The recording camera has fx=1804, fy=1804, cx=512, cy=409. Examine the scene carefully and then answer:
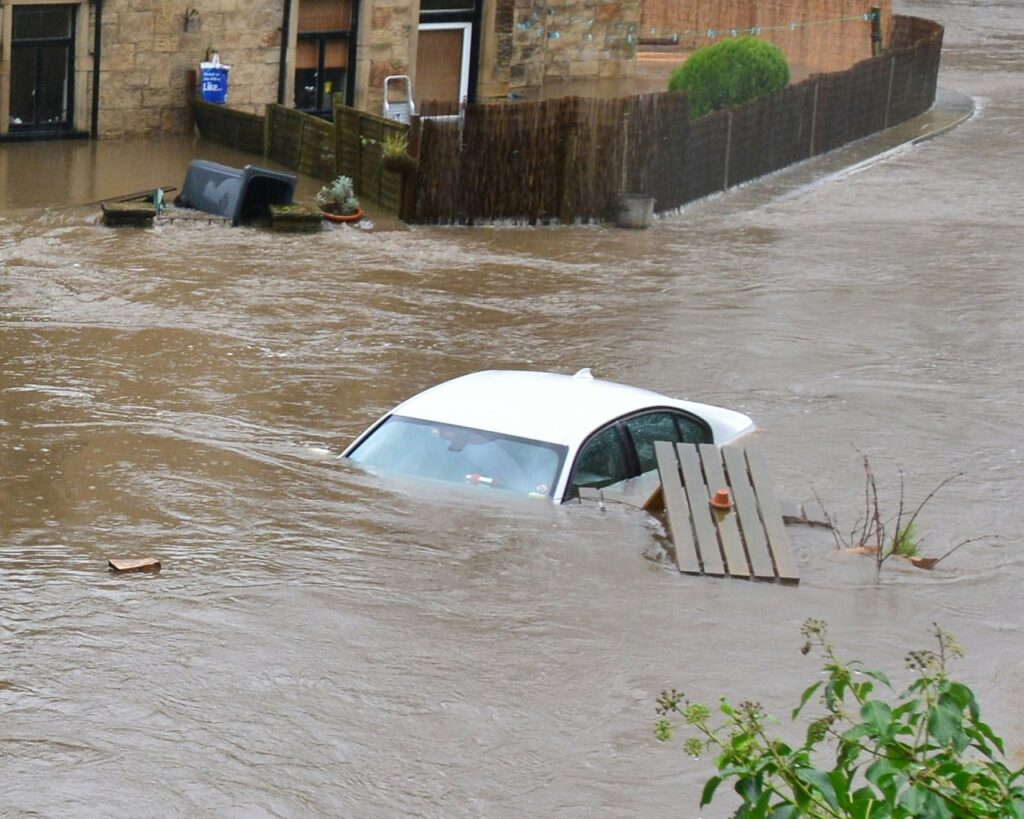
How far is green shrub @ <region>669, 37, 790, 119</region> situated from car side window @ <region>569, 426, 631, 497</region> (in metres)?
18.7

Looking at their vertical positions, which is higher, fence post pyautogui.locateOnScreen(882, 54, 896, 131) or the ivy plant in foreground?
fence post pyautogui.locateOnScreen(882, 54, 896, 131)

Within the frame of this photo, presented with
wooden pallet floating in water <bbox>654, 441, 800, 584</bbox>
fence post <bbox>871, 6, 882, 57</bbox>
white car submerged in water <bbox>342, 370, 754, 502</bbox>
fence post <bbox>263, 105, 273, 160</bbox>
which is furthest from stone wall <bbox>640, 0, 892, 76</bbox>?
wooden pallet floating in water <bbox>654, 441, 800, 584</bbox>

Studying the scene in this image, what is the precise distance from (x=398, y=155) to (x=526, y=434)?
12.2 m

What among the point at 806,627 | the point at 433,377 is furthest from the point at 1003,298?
the point at 806,627

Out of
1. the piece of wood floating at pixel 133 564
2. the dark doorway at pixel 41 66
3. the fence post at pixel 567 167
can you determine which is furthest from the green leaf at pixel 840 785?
the dark doorway at pixel 41 66

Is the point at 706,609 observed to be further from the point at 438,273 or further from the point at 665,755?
the point at 438,273

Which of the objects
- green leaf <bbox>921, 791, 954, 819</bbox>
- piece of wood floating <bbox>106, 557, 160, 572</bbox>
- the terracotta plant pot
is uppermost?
the terracotta plant pot

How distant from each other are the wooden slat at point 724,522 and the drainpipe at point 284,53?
1800 cm

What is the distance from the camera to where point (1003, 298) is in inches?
794

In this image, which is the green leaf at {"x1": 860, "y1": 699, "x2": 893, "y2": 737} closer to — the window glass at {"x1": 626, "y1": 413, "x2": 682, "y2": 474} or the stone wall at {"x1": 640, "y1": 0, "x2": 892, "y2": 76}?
the window glass at {"x1": 626, "y1": 413, "x2": 682, "y2": 474}

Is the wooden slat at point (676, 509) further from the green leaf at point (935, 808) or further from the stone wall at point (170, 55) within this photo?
the stone wall at point (170, 55)

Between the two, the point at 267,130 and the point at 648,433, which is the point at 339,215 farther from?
the point at 648,433

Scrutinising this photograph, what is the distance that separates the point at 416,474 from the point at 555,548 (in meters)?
1.08

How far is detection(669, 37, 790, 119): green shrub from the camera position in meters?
28.3
